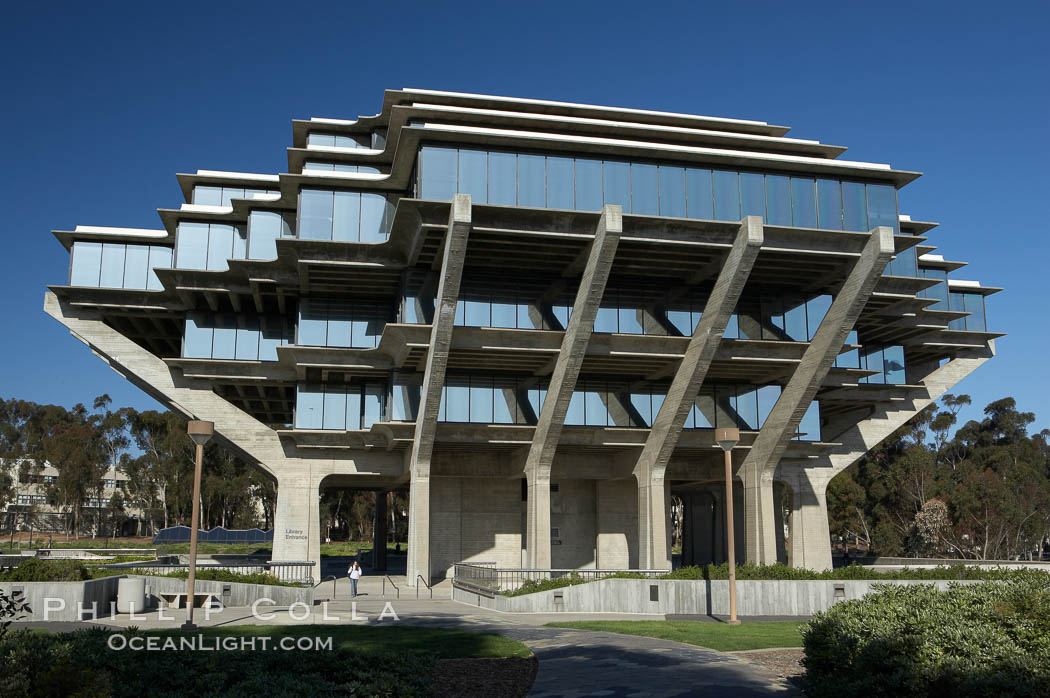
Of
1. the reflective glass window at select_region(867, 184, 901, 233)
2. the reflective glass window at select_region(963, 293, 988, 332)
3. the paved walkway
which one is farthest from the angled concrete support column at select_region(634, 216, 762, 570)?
the reflective glass window at select_region(963, 293, 988, 332)

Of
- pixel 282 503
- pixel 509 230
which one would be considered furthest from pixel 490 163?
pixel 282 503

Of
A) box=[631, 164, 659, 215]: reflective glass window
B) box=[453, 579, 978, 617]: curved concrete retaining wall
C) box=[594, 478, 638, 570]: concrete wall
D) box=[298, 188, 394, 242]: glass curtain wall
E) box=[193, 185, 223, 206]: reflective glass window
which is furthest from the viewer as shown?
box=[594, 478, 638, 570]: concrete wall

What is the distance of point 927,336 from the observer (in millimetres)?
49812

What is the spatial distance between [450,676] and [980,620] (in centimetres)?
841

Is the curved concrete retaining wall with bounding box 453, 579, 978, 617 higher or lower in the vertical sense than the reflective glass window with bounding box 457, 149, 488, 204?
lower

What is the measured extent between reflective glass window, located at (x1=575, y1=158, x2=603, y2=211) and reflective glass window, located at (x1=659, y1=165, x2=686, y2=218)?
2700 mm

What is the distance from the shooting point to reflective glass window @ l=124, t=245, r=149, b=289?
A: 145 feet

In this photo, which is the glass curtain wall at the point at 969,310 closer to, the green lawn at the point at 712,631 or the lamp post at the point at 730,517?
the lamp post at the point at 730,517

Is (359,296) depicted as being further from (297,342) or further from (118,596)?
(118,596)

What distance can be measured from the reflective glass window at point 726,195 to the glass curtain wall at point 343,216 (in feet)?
46.6

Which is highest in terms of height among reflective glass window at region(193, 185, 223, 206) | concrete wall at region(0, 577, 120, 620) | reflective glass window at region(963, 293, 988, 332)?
reflective glass window at region(193, 185, 223, 206)

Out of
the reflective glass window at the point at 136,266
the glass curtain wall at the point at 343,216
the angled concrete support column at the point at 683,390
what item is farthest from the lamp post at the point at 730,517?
the reflective glass window at the point at 136,266

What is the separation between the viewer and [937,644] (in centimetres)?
1116

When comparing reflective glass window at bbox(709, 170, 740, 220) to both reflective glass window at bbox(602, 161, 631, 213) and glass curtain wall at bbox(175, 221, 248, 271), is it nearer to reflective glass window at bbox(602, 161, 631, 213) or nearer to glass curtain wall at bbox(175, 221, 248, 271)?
reflective glass window at bbox(602, 161, 631, 213)
